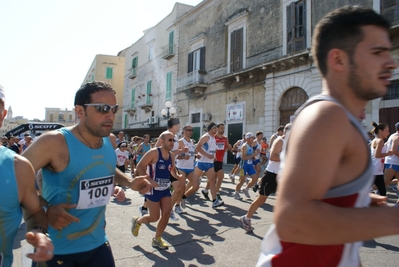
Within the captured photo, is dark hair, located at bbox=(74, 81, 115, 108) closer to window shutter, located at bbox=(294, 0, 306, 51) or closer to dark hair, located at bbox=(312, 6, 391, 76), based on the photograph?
dark hair, located at bbox=(312, 6, 391, 76)

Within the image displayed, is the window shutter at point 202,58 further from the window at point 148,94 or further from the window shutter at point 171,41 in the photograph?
the window at point 148,94

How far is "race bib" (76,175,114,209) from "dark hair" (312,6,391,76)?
69.1 inches

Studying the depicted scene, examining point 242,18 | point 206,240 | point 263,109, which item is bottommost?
point 206,240

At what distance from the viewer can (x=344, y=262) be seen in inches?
47.6

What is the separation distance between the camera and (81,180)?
224cm

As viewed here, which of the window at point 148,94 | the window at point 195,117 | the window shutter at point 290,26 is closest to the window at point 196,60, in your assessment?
the window at point 195,117

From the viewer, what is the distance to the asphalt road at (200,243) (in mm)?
4184

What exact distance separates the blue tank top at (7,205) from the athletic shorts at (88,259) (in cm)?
43

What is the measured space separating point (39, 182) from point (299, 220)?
206 cm

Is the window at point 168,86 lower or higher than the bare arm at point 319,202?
higher

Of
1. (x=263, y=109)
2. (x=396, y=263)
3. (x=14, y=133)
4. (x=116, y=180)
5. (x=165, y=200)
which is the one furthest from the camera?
(x=14, y=133)

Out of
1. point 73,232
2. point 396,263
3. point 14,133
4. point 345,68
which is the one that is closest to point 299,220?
point 345,68

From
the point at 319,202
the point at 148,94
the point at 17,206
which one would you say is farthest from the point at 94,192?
the point at 148,94

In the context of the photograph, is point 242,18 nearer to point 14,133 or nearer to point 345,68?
point 14,133
